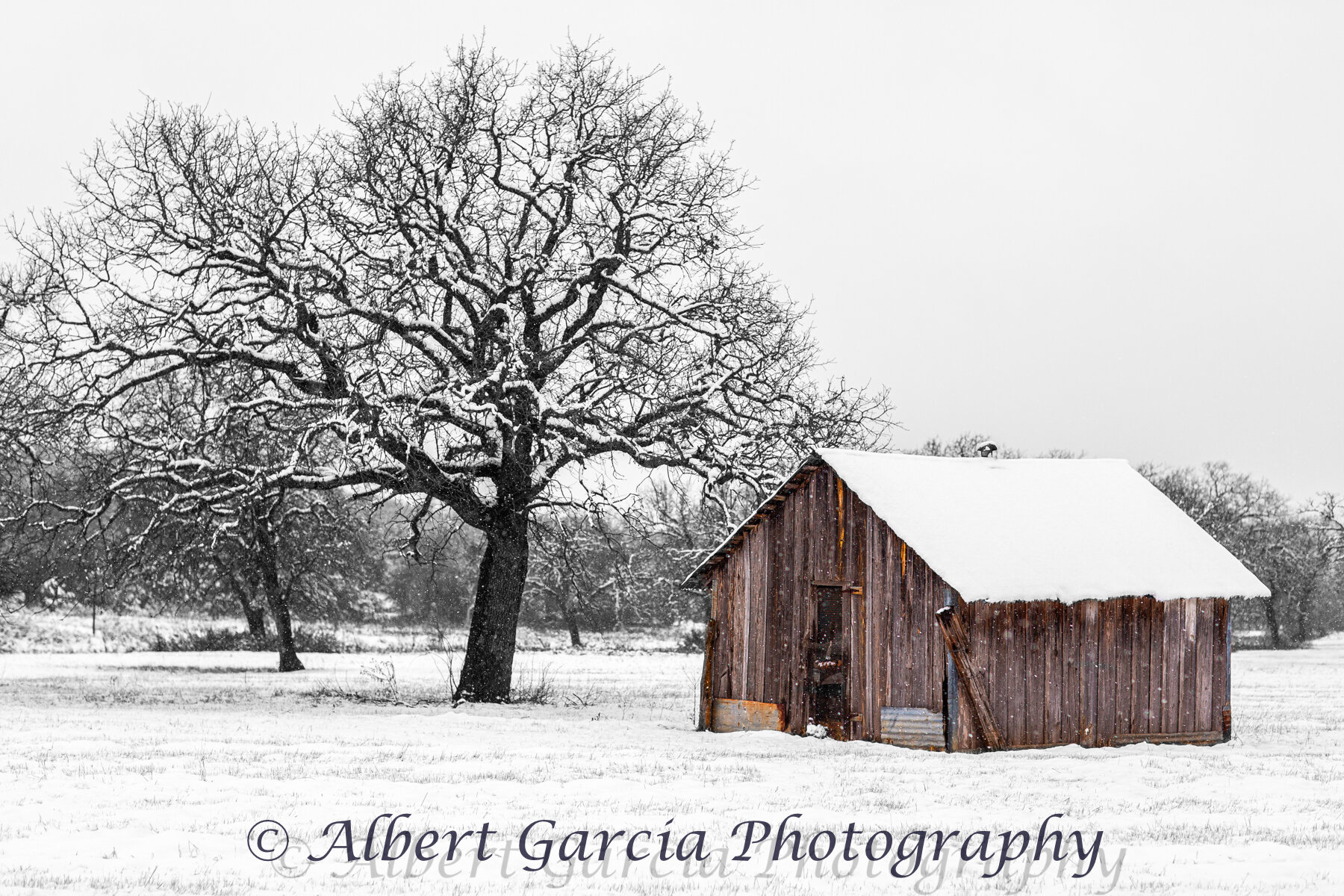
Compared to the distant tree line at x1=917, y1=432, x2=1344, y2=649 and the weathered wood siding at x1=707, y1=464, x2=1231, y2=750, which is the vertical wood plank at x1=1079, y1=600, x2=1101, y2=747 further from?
the distant tree line at x1=917, y1=432, x2=1344, y2=649

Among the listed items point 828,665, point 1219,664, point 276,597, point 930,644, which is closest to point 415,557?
point 828,665

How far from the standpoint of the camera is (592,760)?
17156mm

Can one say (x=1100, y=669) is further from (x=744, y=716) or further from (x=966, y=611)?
(x=744, y=716)

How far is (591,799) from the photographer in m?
13.5

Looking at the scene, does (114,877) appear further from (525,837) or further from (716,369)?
(716,369)

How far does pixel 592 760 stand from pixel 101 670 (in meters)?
27.7

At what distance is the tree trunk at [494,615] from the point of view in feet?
86.7

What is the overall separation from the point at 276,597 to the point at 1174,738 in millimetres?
27157

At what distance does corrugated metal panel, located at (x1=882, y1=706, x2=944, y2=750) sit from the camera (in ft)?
62.9

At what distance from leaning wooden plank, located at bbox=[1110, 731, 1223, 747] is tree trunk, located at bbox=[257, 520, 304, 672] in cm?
2473

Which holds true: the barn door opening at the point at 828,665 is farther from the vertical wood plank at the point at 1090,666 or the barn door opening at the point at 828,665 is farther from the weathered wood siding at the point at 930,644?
the vertical wood plank at the point at 1090,666

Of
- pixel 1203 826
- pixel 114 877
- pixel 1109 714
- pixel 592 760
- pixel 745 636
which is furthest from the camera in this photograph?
pixel 745 636

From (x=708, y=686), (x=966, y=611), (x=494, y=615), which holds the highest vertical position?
(x=966, y=611)

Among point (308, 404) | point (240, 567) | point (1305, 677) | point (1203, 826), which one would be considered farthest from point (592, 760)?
point (1305, 677)
